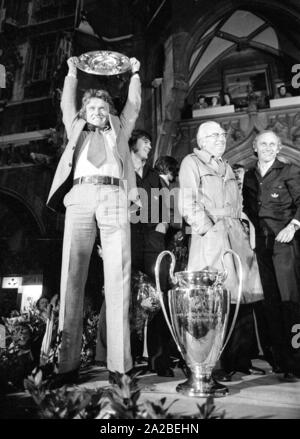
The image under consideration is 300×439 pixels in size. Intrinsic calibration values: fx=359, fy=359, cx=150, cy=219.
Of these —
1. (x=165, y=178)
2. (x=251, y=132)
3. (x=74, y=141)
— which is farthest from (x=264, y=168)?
(x=251, y=132)

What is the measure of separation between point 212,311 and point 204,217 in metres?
0.55

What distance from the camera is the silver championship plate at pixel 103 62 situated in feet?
7.77

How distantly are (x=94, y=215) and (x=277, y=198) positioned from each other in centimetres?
123

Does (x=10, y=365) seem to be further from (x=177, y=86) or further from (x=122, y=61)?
(x=177, y=86)

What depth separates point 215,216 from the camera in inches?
86.6

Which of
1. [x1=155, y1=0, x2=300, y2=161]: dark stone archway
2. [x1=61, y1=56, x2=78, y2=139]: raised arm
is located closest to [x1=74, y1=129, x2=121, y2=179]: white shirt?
[x1=61, y1=56, x2=78, y2=139]: raised arm

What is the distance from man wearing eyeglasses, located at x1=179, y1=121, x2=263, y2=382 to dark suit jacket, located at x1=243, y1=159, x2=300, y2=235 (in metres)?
0.22

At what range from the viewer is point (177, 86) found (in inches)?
271

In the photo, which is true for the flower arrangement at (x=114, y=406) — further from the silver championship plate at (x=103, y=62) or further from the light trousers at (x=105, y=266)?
the silver championship plate at (x=103, y=62)

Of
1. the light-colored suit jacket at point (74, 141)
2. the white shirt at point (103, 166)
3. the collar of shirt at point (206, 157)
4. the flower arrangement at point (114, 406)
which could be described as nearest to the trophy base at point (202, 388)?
the flower arrangement at point (114, 406)

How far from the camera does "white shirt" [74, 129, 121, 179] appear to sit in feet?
6.82

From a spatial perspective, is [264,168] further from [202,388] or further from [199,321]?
[202,388]

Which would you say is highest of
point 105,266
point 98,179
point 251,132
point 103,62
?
point 251,132
